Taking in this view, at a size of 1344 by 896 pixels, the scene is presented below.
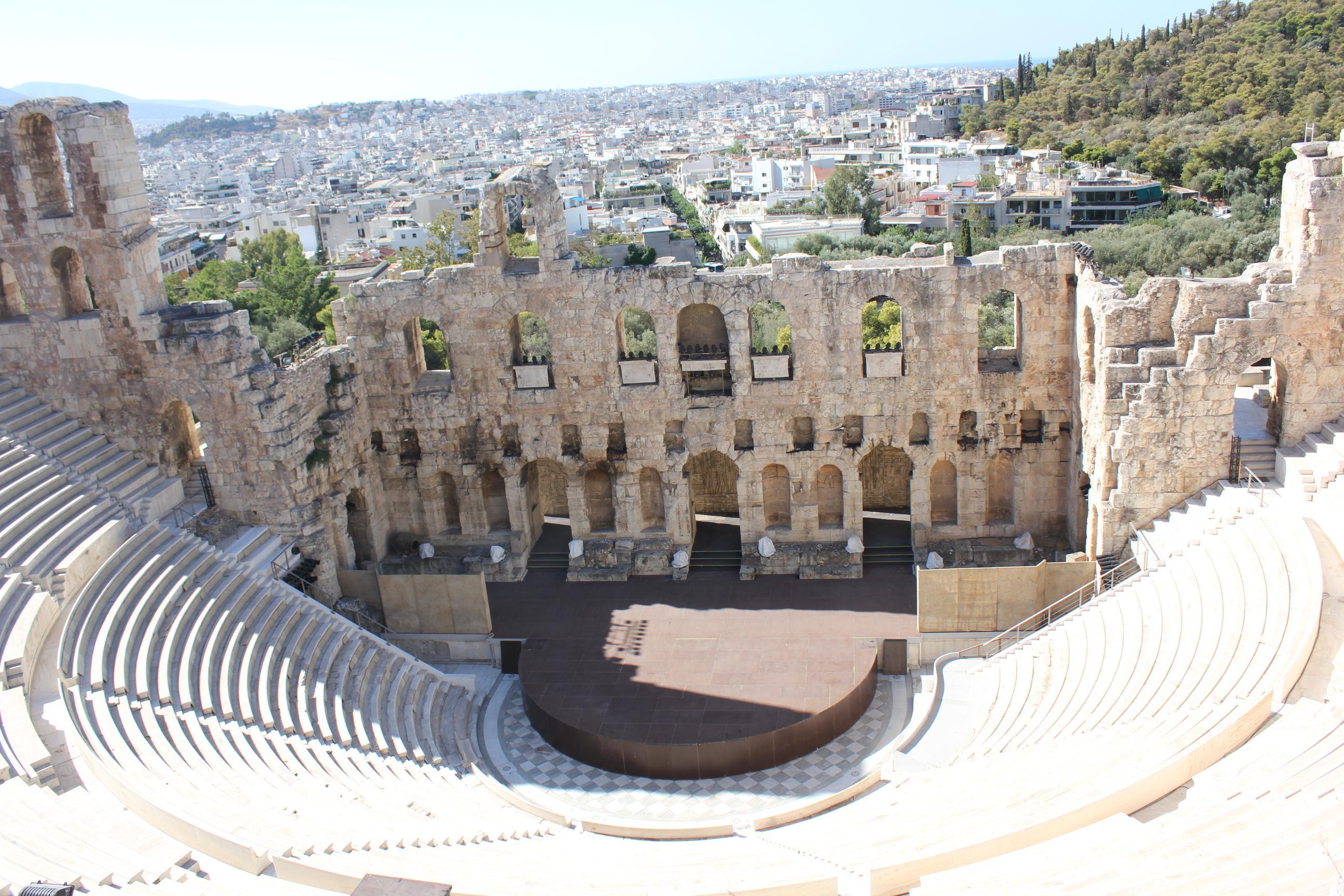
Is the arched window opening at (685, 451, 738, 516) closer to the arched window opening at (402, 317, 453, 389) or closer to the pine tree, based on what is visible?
the arched window opening at (402, 317, 453, 389)

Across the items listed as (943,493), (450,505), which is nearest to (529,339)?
(450,505)

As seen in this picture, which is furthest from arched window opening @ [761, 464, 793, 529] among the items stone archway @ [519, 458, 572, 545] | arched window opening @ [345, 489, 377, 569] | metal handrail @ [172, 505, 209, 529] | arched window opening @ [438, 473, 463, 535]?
metal handrail @ [172, 505, 209, 529]

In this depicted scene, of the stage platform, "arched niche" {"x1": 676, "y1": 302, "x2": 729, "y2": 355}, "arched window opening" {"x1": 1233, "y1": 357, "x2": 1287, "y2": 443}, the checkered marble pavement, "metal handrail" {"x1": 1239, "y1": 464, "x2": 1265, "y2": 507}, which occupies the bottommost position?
the checkered marble pavement

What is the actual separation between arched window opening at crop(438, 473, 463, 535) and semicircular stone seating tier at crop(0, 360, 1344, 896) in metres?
5.69

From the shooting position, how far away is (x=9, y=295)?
23.8 meters

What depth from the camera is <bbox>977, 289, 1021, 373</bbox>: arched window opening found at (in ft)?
80.4

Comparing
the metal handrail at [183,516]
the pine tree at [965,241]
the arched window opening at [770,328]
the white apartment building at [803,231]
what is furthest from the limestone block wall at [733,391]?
the white apartment building at [803,231]

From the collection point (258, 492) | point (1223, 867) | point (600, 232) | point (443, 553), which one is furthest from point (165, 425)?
point (600, 232)

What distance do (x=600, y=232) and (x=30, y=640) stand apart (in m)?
74.8

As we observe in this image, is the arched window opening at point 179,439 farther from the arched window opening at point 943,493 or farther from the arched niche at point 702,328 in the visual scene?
the arched window opening at point 943,493

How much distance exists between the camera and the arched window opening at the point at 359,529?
25.7 metres

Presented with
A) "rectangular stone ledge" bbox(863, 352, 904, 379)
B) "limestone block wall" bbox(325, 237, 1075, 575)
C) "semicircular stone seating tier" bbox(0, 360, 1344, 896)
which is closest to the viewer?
"semicircular stone seating tier" bbox(0, 360, 1344, 896)

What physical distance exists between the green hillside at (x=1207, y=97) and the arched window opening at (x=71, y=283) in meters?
62.7

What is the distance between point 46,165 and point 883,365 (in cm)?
1838
